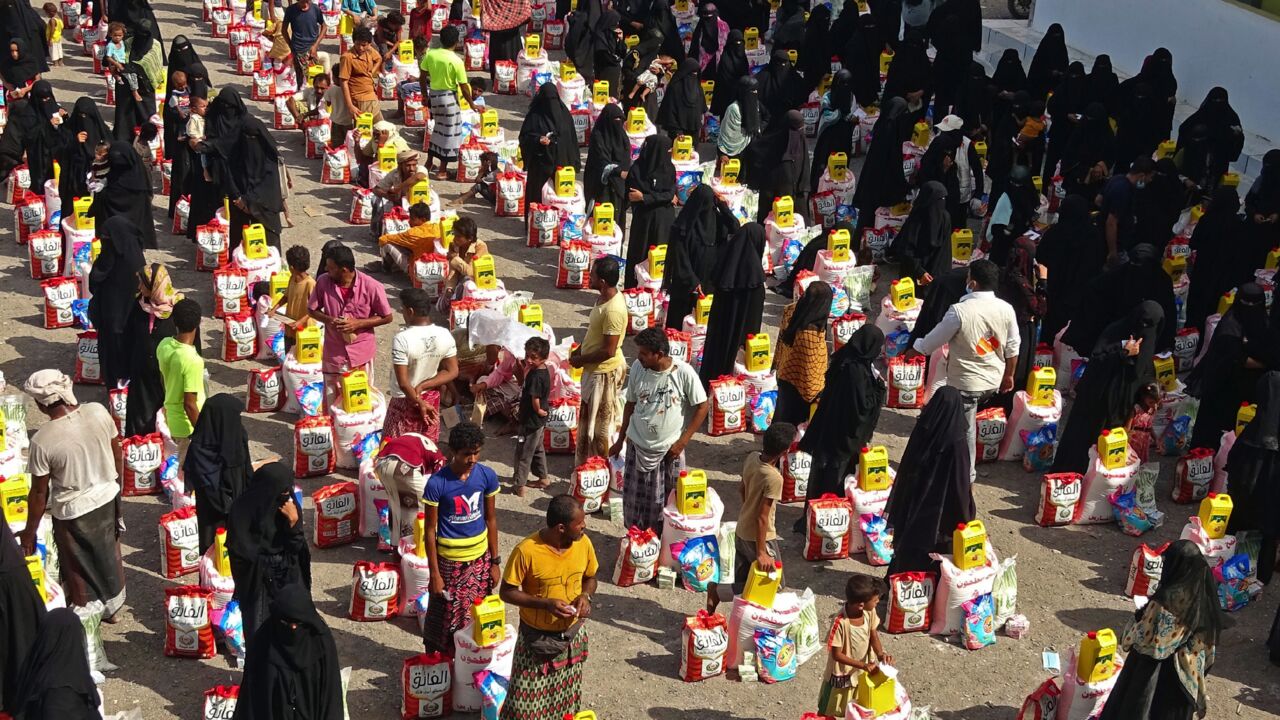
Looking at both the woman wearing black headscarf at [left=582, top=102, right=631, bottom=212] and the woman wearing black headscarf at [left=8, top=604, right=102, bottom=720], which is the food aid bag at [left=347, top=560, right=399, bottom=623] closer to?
the woman wearing black headscarf at [left=8, top=604, right=102, bottom=720]

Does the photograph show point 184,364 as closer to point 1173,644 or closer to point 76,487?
point 76,487

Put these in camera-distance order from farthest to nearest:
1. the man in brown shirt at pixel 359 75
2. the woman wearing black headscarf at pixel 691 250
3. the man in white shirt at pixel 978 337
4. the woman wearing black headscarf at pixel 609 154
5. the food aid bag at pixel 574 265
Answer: the man in brown shirt at pixel 359 75 < the woman wearing black headscarf at pixel 609 154 < the food aid bag at pixel 574 265 < the woman wearing black headscarf at pixel 691 250 < the man in white shirt at pixel 978 337

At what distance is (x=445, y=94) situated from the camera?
15.3 meters

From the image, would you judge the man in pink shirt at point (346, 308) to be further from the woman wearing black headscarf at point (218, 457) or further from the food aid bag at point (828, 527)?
the food aid bag at point (828, 527)

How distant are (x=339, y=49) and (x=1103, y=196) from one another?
32.6 ft

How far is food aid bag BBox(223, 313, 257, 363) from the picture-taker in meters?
12.3

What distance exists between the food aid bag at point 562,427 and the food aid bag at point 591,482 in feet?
2.13

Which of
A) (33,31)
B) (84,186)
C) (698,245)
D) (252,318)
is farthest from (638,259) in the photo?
(33,31)

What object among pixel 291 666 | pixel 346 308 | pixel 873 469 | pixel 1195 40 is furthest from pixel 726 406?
pixel 1195 40

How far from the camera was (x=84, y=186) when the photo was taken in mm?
14016

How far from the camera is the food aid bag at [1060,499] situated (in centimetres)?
1079

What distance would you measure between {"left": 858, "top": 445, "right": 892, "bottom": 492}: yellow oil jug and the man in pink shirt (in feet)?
10.5

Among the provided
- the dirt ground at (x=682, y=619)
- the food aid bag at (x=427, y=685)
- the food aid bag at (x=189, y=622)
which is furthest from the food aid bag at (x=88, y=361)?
the food aid bag at (x=427, y=685)

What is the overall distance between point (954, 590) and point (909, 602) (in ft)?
0.88
